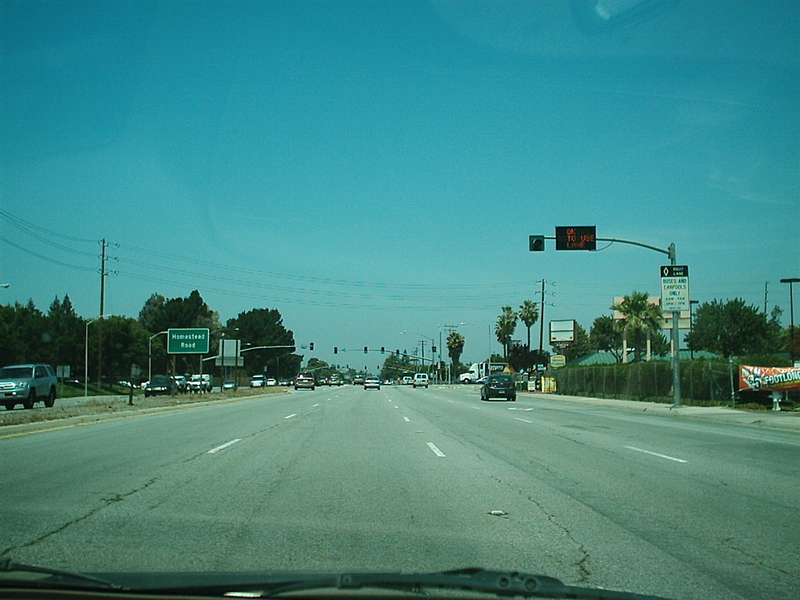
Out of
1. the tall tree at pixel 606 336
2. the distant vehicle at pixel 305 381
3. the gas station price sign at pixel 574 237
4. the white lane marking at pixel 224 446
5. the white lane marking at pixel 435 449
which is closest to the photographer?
the white lane marking at pixel 435 449

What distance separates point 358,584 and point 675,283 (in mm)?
31945

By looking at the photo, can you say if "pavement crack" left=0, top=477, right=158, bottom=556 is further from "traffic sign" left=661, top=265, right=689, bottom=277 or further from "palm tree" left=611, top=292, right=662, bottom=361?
"palm tree" left=611, top=292, right=662, bottom=361

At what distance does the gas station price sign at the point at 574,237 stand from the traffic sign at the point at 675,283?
25.6 ft

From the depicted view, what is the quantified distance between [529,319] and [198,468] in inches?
3799

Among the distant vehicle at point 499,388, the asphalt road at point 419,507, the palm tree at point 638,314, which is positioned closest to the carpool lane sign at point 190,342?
the distant vehicle at point 499,388

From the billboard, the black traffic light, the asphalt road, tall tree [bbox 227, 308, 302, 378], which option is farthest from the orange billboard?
tall tree [bbox 227, 308, 302, 378]

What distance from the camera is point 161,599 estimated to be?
15.1 ft

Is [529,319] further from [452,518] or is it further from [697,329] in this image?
[452,518]

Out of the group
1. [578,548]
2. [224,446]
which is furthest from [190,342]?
[578,548]

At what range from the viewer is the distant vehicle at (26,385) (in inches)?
1316

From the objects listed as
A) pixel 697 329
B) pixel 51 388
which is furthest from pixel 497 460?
pixel 697 329

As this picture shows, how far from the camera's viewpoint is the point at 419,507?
966 cm

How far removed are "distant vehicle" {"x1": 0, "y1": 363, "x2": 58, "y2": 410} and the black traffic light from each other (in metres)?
22.4

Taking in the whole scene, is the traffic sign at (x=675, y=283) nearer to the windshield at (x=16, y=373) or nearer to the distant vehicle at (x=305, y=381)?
the windshield at (x=16, y=373)
